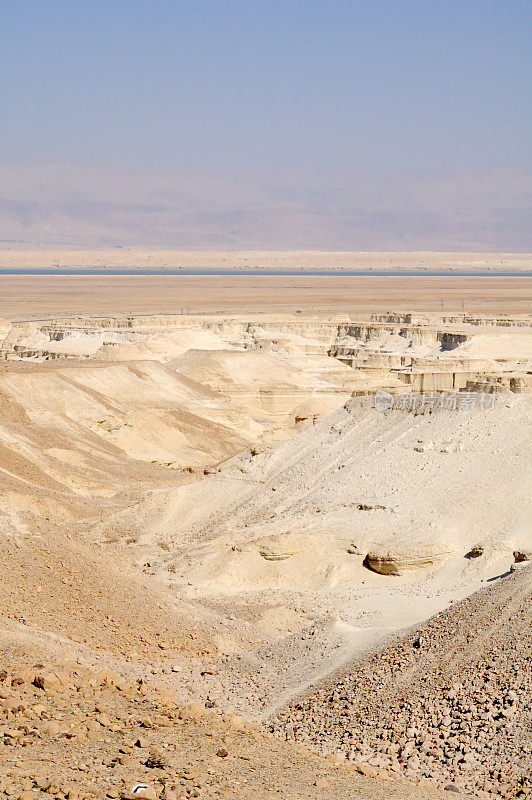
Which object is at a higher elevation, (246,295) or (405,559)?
(246,295)

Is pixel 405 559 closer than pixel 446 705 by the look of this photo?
A: No

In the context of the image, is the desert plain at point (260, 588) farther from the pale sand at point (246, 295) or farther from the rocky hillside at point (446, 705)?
the pale sand at point (246, 295)

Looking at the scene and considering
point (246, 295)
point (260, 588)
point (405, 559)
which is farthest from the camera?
point (246, 295)

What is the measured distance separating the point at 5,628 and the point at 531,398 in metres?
10.9

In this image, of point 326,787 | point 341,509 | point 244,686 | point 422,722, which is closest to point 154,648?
point 244,686

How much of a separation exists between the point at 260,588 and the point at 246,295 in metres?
99.1

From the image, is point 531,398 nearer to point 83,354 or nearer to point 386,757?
point 386,757

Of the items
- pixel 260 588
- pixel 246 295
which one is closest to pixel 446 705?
pixel 260 588

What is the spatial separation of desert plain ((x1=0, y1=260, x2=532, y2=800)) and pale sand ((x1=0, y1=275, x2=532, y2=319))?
54.8 meters

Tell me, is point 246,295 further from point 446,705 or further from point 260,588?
point 446,705

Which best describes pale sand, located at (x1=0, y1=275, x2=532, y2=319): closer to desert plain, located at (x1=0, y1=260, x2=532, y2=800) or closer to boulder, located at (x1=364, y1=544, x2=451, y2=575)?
desert plain, located at (x1=0, y1=260, x2=532, y2=800)

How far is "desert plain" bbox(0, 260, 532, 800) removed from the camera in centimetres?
873

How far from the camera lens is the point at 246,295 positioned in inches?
4537

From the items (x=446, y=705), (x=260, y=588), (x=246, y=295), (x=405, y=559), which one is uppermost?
(x=246, y=295)
